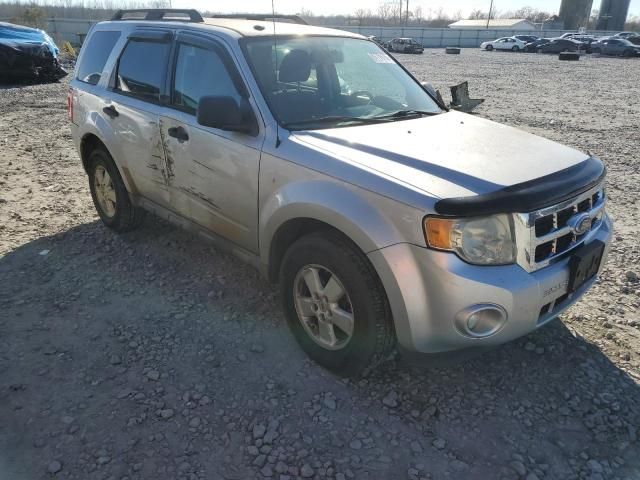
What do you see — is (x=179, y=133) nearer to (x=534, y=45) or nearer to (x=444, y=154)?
(x=444, y=154)

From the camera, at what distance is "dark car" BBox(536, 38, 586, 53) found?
4119 cm

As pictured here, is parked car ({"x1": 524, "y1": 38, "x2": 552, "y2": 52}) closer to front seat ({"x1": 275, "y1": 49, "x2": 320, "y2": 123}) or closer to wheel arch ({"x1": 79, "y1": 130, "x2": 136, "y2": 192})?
wheel arch ({"x1": 79, "y1": 130, "x2": 136, "y2": 192})

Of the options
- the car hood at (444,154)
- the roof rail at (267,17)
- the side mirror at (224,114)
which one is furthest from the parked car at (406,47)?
the side mirror at (224,114)

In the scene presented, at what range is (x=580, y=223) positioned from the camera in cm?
261

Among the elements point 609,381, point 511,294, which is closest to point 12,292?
point 511,294

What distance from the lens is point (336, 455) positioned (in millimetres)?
2443

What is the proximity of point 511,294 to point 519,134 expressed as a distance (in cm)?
146

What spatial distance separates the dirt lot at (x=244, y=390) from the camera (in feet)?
7.89

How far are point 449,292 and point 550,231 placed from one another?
62 centimetres

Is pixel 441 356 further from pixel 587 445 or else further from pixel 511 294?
pixel 587 445

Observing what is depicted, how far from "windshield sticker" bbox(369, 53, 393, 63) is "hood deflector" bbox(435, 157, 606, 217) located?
1.86 m

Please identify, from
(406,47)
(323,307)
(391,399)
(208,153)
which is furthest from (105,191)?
(406,47)

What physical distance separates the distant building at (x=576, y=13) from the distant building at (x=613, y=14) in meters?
2.46

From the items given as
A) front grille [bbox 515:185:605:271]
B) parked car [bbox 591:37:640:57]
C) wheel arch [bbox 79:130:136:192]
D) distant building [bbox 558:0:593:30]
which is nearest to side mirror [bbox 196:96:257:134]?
front grille [bbox 515:185:605:271]
